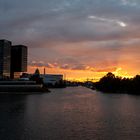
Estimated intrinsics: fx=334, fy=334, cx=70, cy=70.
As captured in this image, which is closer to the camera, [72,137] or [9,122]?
[72,137]

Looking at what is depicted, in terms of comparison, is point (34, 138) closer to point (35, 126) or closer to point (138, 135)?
Answer: point (35, 126)

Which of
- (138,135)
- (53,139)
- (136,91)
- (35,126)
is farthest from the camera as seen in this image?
(136,91)

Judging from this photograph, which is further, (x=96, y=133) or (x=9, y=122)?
(x=9, y=122)

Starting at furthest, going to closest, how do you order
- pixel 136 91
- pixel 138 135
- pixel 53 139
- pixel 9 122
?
1. pixel 136 91
2. pixel 9 122
3. pixel 138 135
4. pixel 53 139

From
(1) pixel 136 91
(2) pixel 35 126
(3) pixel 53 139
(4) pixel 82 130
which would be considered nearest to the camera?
(3) pixel 53 139

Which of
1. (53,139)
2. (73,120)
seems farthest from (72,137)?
(73,120)

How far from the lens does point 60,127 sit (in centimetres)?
4672

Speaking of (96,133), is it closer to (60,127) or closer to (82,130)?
(82,130)

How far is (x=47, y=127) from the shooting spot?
153 feet

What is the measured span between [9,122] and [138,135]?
2107 cm

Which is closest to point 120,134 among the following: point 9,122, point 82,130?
point 82,130

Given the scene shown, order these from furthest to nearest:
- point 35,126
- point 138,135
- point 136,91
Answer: point 136,91 → point 35,126 → point 138,135

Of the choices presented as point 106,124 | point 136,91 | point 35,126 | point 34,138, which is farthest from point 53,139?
point 136,91

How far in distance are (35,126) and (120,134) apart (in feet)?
41.6
